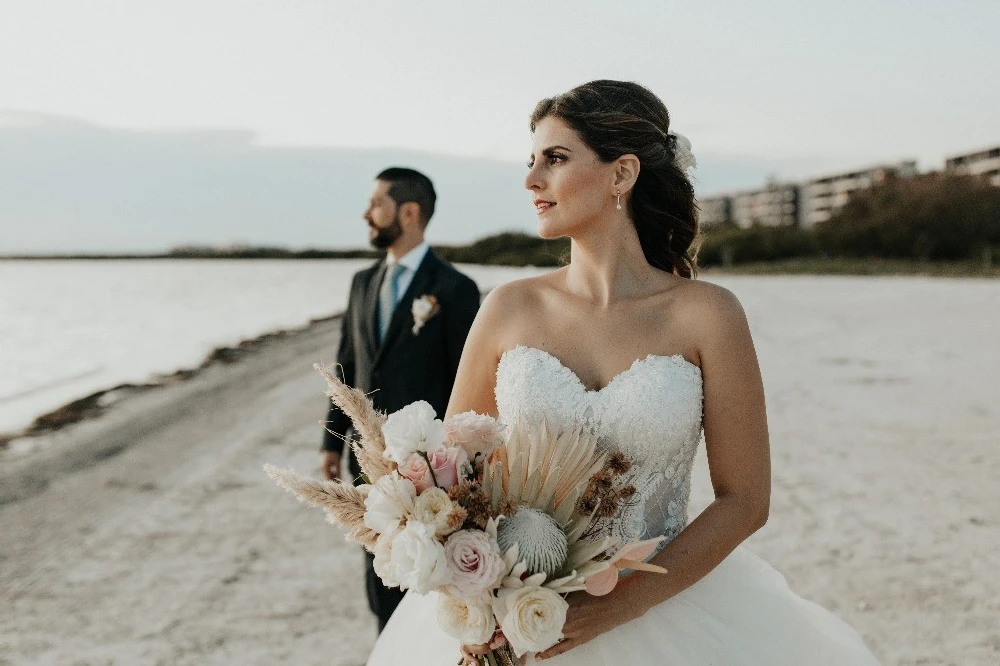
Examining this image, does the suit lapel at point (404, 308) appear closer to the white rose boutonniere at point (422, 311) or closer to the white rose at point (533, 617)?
the white rose boutonniere at point (422, 311)

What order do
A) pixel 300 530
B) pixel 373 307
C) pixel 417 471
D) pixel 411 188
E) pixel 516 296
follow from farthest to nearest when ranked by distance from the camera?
1. pixel 300 530
2. pixel 411 188
3. pixel 373 307
4. pixel 516 296
5. pixel 417 471

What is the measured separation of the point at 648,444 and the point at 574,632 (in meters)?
0.56

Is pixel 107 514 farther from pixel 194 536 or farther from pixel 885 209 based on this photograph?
pixel 885 209

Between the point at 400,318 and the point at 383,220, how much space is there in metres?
0.58

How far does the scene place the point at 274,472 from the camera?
1.96 meters

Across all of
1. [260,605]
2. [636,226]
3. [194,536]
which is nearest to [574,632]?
[636,226]

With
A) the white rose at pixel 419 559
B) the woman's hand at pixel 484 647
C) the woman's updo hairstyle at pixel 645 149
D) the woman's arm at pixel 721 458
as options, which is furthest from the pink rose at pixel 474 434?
the woman's updo hairstyle at pixel 645 149

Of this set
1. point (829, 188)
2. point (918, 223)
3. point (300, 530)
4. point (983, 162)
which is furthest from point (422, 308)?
point (829, 188)

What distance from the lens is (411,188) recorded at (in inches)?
191

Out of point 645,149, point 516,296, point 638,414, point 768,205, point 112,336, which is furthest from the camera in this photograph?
point 768,205

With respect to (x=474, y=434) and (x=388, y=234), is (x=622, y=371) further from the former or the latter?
(x=388, y=234)

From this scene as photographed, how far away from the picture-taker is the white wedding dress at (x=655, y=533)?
2357 millimetres

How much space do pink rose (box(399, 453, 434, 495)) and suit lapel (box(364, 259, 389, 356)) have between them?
2.73 metres

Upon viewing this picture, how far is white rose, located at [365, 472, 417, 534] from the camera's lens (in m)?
1.87
